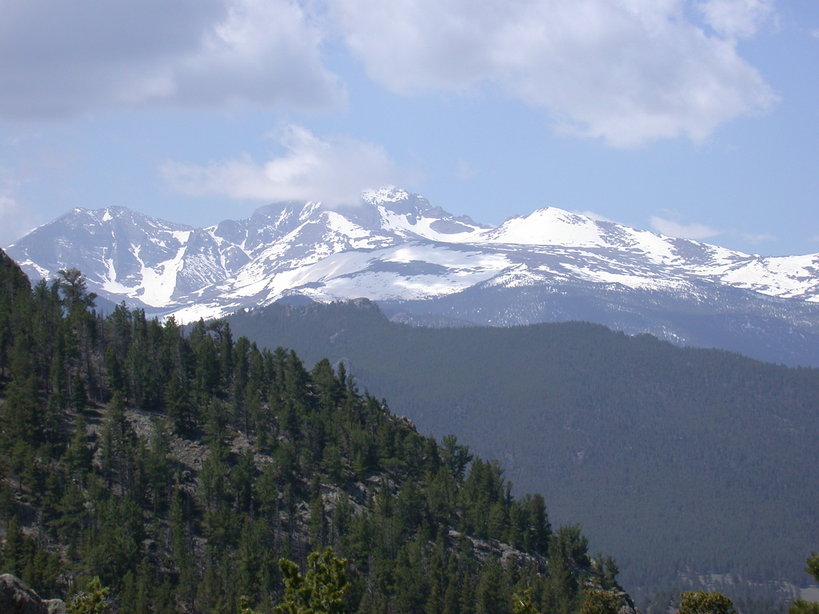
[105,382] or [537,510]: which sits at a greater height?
[105,382]

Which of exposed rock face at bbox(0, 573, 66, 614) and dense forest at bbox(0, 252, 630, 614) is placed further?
dense forest at bbox(0, 252, 630, 614)

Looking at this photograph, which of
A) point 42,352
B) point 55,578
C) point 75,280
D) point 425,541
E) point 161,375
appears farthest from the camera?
point 75,280

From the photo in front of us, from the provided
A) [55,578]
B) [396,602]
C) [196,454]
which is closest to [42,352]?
[196,454]

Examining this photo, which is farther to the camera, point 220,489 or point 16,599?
point 220,489

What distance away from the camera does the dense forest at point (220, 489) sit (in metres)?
104

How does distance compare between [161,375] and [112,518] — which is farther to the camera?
[161,375]

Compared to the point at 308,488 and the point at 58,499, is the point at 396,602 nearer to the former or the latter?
the point at 308,488

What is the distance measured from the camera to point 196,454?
12750 centimetres

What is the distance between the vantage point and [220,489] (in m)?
119

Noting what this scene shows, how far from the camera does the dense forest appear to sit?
10381 cm

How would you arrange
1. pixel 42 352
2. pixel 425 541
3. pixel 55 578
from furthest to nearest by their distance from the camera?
pixel 42 352 → pixel 425 541 → pixel 55 578

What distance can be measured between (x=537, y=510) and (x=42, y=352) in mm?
63741

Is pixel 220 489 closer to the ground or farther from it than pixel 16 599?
closer to the ground

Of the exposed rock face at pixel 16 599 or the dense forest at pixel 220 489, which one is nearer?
the exposed rock face at pixel 16 599
